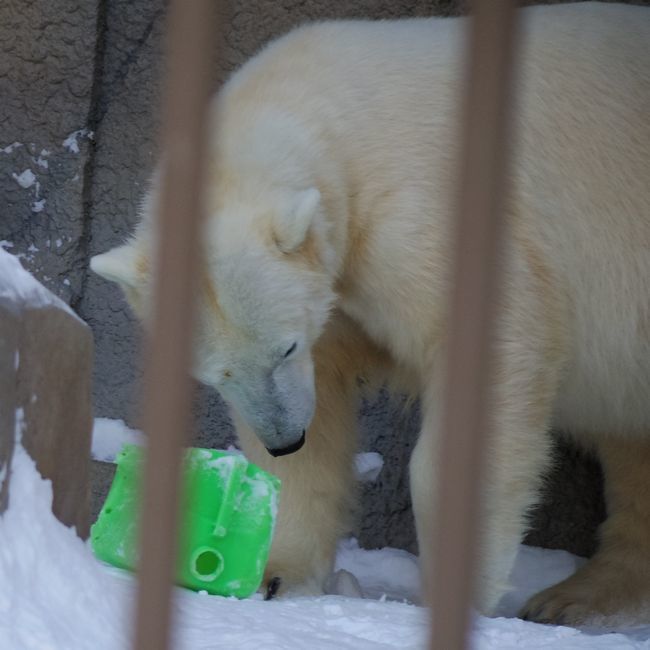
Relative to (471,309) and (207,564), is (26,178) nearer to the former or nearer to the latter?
(207,564)

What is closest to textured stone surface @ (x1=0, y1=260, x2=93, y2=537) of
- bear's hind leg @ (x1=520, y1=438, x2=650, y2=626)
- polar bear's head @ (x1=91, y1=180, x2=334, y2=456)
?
polar bear's head @ (x1=91, y1=180, x2=334, y2=456)

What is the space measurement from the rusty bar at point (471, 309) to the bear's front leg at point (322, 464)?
2270mm

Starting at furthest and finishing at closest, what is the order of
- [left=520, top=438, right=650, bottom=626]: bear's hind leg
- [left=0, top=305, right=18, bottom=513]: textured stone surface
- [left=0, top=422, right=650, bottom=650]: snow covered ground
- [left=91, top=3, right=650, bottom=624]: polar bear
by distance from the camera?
[left=520, top=438, right=650, bottom=626]: bear's hind leg < [left=91, top=3, right=650, bottom=624]: polar bear < [left=0, top=305, right=18, bottom=513]: textured stone surface < [left=0, top=422, right=650, bottom=650]: snow covered ground

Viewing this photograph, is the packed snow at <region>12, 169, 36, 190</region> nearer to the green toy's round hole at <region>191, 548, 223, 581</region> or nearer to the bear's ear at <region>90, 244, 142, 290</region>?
the bear's ear at <region>90, 244, 142, 290</region>

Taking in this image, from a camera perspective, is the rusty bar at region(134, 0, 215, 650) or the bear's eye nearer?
the rusty bar at region(134, 0, 215, 650)

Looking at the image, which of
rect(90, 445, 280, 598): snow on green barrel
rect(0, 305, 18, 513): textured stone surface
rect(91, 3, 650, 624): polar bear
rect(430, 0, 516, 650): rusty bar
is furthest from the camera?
rect(91, 3, 650, 624): polar bear

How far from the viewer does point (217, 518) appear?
2934 millimetres

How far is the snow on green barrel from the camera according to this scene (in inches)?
112

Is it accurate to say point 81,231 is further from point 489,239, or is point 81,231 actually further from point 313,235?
point 489,239

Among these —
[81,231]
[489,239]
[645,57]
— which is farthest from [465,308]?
[81,231]

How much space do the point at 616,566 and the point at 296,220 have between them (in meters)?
1.60

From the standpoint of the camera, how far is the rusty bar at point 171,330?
3.73 ft

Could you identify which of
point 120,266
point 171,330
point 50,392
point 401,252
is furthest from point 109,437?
point 171,330

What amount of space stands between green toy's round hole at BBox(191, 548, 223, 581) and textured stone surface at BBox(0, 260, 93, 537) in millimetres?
691
